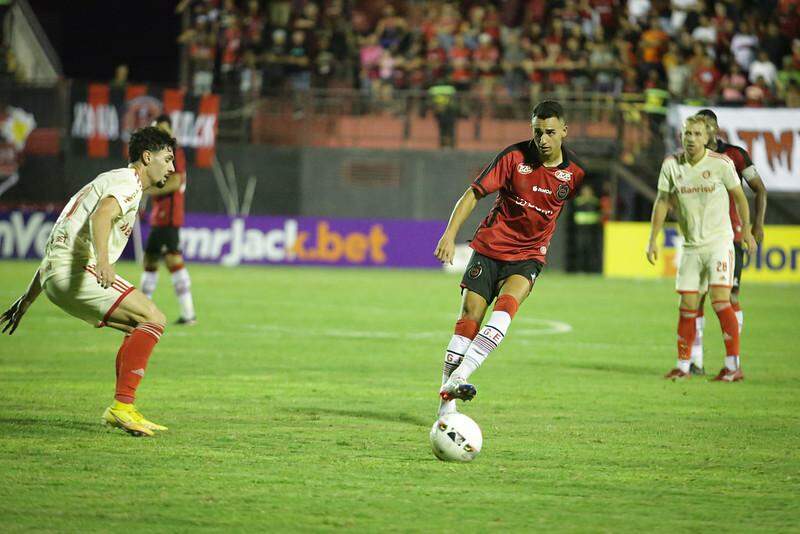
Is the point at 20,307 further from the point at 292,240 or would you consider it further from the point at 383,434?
the point at 292,240

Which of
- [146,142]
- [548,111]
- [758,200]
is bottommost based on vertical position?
[758,200]

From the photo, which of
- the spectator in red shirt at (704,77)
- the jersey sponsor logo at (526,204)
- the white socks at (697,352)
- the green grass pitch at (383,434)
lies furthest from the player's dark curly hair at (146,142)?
the spectator in red shirt at (704,77)

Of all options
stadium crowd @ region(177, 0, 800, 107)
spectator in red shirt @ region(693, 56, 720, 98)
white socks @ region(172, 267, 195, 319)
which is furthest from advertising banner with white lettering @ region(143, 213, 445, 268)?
white socks @ region(172, 267, 195, 319)

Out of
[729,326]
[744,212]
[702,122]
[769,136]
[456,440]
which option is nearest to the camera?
[456,440]

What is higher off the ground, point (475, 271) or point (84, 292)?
point (475, 271)

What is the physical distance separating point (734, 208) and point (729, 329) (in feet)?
4.87

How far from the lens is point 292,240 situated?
98.5 ft

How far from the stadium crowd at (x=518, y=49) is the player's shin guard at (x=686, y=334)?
57.6 ft

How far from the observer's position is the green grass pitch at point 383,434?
632 centimetres

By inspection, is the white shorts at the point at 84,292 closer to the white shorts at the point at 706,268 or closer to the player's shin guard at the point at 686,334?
the white shorts at the point at 706,268

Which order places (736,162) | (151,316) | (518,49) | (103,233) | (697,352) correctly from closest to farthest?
(103,233), (151,316), (736,162), (697,352), (518,49)

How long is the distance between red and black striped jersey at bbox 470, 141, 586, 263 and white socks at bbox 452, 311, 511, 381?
1.70ft

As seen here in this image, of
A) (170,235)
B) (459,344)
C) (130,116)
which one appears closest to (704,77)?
(130,116)

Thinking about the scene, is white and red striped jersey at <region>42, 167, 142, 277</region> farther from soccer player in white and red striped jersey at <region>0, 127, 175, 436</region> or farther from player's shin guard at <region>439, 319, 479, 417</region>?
player's shin guard at <region>439, 319, 479, 417</region>
